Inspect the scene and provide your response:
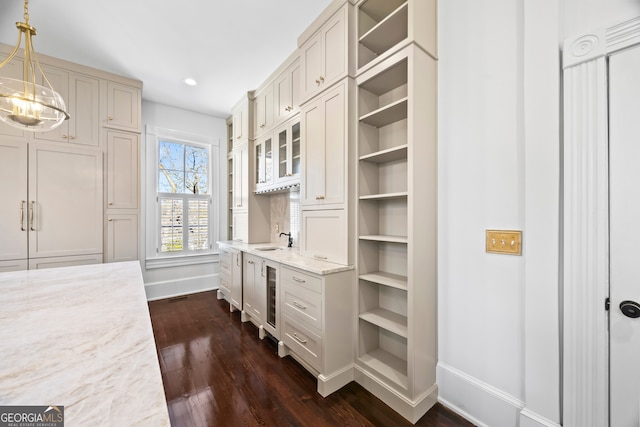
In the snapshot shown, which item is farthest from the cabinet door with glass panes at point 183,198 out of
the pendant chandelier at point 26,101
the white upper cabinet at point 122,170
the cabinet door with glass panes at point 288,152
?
the pendant chandelier at point 26,101

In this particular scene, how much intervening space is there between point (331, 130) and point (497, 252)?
4.94 ft

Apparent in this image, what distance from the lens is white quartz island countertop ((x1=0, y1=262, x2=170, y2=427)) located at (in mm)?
552

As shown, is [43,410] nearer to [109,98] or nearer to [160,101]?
[109,98]

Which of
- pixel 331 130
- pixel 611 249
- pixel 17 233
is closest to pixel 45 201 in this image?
pixel 17 233

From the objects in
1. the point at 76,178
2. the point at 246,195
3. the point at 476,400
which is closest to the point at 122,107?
the point at 76,178

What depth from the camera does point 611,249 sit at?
1.20 metres

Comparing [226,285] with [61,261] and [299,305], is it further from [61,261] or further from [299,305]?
[299,305]

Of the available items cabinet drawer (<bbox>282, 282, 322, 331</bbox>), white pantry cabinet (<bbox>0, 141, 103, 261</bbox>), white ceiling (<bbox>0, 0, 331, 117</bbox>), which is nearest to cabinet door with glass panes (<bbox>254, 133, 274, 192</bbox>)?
white ceiling (<bbox>0, 0, 331, 117</bbox>)

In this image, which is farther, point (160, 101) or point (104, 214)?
point (160, 101)

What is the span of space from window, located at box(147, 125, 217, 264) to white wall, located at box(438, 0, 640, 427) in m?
3.95

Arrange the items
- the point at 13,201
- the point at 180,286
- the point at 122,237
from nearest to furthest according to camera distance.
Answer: the point at 13,201 → the point at 122,237 → the point at 180,286

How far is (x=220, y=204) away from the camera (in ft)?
15.2

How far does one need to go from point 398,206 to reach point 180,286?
3857 millimetres

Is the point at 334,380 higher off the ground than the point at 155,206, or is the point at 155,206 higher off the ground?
the point at 155,206
